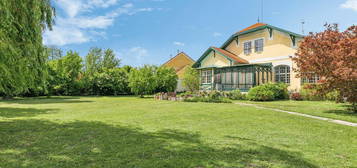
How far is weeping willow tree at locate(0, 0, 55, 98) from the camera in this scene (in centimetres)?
421

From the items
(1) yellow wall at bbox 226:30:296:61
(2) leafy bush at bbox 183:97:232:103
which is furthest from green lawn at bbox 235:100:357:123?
(1) yellow wall at bbox 226:30:296:61

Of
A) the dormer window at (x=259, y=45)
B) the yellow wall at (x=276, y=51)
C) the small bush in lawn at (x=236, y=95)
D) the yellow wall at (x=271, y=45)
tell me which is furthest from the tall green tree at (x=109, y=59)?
the small bush in lawn at (x=236, y=95)

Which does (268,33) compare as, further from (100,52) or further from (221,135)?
(100,52)

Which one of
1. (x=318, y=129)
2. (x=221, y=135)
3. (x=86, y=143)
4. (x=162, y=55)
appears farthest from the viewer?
(x=162, y=55)

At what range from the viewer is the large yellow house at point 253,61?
21.1m

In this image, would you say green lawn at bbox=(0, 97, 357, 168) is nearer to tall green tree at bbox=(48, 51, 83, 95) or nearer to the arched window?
the arched window

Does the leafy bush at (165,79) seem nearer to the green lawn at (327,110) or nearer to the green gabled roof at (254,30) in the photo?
the green gabled roof at (254,30)

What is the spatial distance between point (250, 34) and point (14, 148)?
24410mm

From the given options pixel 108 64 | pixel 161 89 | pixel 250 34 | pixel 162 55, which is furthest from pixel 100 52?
pixel 250 34

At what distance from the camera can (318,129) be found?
649 centimetres

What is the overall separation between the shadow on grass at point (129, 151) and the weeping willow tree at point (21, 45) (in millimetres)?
1548

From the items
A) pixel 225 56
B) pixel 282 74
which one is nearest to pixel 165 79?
pixel 225 56

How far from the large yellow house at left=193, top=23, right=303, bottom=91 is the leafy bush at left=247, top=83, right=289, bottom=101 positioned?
271cm

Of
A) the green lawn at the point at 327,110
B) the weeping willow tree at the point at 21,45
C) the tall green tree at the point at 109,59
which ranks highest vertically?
the tall green tree at the point at 109,59
